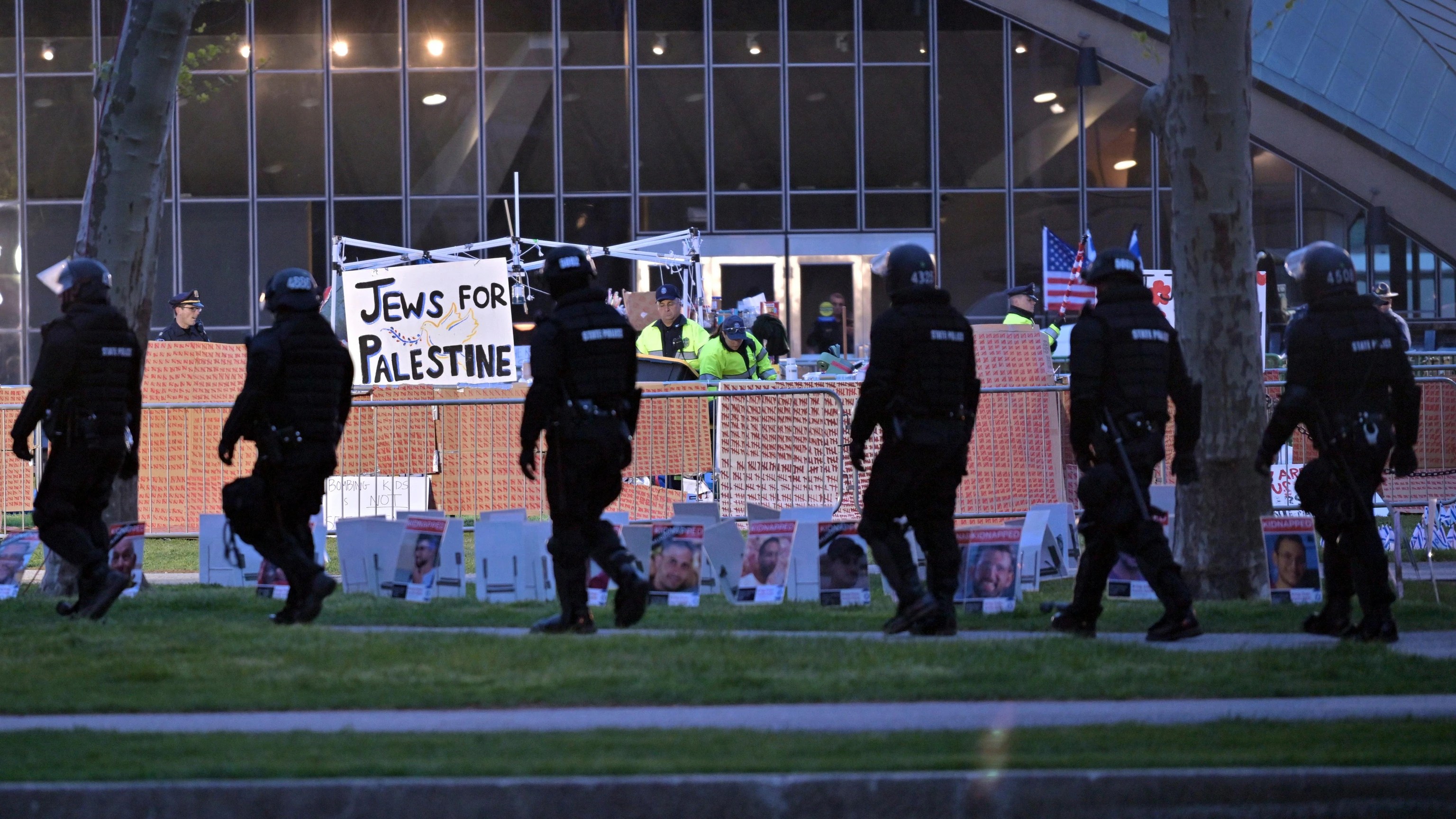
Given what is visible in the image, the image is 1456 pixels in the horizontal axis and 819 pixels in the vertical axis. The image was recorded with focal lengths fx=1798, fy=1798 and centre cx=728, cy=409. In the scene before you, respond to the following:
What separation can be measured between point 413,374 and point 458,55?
16512 millimetres

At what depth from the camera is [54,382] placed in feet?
30.6

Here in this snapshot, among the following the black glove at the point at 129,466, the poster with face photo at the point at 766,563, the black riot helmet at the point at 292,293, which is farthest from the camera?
the poster with face photo at the point at 766,563

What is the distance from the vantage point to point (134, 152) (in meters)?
11.0

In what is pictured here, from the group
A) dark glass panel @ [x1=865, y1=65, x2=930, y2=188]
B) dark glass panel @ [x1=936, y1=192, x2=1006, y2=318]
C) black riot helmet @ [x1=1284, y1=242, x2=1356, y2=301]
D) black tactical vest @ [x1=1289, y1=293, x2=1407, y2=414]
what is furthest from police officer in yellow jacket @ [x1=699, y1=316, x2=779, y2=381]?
dark glass panel @ [x1=865, y1=65, x2=930, y2=188]

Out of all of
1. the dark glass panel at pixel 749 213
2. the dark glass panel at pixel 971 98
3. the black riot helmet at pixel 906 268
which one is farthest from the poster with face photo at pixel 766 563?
the dark glass panel at pixel 971 98

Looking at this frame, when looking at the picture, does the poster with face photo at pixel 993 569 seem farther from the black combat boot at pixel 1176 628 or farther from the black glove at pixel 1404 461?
the black glove at pixel 1404 461

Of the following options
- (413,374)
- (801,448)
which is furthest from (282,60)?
(801,448)

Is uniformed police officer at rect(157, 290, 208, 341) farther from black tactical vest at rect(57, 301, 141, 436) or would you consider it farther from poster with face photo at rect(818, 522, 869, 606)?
poster with face photo at rect(818, 522, 869, 606)

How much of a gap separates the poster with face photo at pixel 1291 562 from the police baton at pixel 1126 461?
1.31 m

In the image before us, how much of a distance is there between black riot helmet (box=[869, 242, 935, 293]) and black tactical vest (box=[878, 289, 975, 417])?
0.13 m

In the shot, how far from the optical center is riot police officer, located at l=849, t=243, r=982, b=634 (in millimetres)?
8680

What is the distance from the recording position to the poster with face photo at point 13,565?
10.7m

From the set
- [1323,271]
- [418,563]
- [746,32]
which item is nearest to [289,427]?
[418,563]

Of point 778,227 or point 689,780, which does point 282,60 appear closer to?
point 778,227
